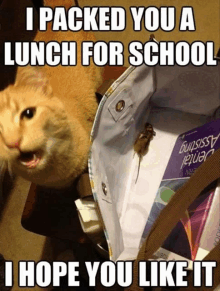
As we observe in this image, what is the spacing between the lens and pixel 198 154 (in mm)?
674

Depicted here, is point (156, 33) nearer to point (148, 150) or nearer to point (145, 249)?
point (148, 150)

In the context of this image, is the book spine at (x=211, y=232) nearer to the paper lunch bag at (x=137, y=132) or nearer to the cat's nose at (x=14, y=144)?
the paper lunch bag at (x=137, y=132)

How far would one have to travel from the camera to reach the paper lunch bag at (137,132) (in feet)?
2.03

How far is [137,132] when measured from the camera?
2.65ft

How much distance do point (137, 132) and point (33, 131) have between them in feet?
1.07

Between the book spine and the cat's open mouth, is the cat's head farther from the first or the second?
the book spine

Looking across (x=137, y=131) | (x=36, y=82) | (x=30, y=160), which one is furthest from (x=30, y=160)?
(x=137, y=131)

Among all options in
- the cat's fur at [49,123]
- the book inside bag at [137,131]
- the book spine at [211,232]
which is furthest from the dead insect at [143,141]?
the book spine at [211,232]

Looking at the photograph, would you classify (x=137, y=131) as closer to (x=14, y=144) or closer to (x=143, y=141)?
(x=143, y=141)

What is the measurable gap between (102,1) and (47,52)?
0.47 m

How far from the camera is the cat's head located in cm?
54

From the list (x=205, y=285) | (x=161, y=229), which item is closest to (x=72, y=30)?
(x=161, y=229)

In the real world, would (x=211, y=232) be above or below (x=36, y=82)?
below

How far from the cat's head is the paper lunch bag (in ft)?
0.22
